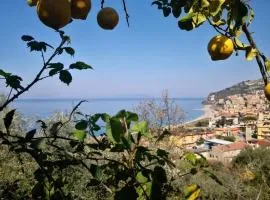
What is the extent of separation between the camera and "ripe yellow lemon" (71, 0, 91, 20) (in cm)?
98

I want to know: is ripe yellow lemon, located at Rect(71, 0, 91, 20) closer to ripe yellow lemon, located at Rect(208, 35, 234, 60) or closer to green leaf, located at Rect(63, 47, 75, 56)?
ripe yellow lemon, located at Rect(208, 35, 234, 60)

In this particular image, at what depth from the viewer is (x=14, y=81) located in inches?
63.0

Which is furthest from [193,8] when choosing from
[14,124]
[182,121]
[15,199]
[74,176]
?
[182,121]

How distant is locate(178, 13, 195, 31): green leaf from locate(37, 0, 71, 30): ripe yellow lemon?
408 mm

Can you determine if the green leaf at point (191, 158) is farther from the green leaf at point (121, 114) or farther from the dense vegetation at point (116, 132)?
the green leaf at point (121, 114)

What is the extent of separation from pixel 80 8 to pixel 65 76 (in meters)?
0.67

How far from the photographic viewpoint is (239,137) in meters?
39.8

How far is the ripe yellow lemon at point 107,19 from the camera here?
4.27 feet

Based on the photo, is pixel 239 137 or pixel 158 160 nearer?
pixel 158 160

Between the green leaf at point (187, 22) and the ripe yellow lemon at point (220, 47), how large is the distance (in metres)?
0.13

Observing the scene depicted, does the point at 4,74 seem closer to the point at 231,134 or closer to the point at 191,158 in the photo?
the point at 191,158

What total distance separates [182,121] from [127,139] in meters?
22.9

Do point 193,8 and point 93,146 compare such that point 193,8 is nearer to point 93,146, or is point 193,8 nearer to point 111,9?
point 111,9

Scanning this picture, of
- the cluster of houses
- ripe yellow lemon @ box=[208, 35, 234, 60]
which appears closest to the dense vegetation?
ripe yellow lemon @ box=[208, 35, 234, 60]
